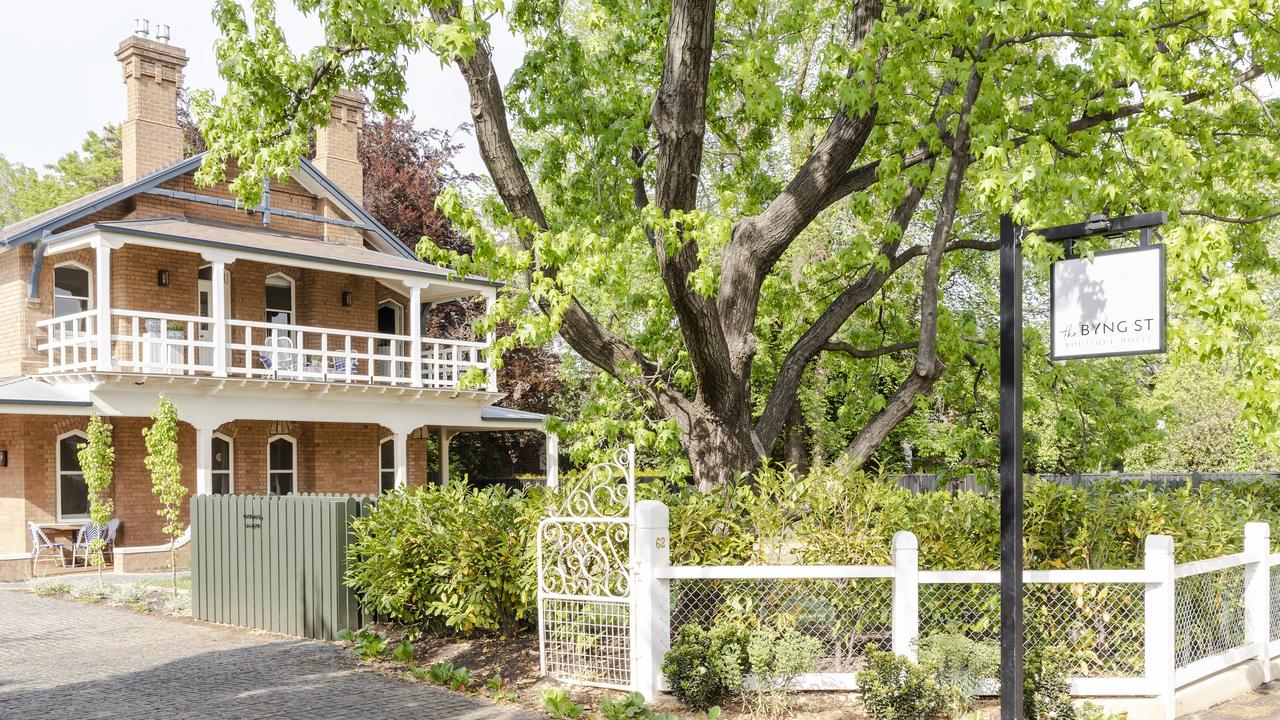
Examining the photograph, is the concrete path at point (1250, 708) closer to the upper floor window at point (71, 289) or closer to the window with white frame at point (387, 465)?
the window with white frame at point (387, 465)

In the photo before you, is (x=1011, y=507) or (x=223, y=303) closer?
(x=1011, y=507)

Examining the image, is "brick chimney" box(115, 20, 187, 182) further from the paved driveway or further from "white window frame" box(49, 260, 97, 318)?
the paved driveway

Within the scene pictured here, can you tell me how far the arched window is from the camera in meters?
23.3

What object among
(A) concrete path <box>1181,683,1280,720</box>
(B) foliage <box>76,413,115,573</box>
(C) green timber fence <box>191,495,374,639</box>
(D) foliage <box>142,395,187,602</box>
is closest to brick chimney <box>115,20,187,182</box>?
(B) foliage <box>76,413,115,573</box>

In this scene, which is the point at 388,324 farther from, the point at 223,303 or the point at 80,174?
the point at 80,174

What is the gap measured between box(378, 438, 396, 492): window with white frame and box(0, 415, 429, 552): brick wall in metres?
1.60

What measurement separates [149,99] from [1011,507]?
2267 cm

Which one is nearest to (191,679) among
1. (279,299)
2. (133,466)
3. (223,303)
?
(223,303)

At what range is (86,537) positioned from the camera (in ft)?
65.2

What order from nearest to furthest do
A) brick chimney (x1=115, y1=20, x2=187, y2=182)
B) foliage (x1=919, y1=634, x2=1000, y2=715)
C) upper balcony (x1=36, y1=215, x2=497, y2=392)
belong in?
foliage (x1=919, y1=634, x2=1000, y2=715)
upper balcony (x1=36, y1=215, x2=497, y2=392)
brick chimney (x1=115, y1=20, x2=187, y2=182)

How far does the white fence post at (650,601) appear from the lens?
8445 mm

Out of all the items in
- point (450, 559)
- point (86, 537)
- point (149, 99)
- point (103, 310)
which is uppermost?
point (149, 99)

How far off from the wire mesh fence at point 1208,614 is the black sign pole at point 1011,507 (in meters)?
2.39

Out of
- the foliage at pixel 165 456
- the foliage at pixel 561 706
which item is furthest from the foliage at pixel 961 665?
the foliage at pixel 165 456
